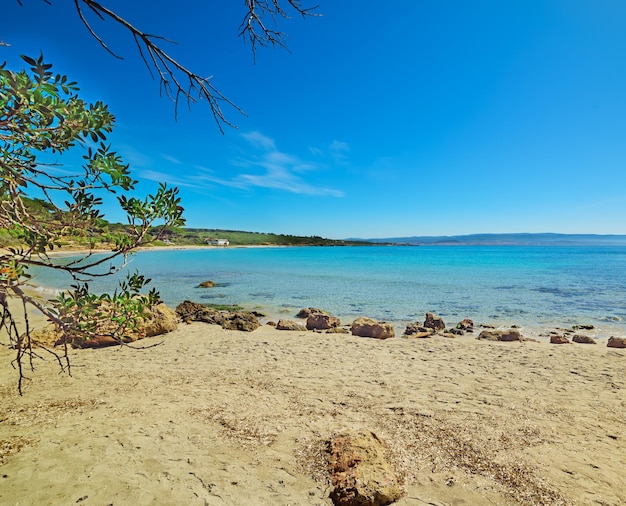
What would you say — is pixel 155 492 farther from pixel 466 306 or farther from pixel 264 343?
pixel 466 306

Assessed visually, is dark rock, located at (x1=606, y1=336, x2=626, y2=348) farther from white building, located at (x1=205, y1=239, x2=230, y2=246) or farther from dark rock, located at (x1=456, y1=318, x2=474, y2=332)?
white building, located at (x1=205, y1=239, x2=230, y2=246)

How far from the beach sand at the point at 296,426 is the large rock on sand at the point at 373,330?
2835mm

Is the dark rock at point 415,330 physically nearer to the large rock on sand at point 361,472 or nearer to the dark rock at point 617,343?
the dark rock at point 617,343

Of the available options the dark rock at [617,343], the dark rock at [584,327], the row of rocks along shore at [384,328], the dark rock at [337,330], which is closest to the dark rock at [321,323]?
the row of rocks along shore at [384,328]

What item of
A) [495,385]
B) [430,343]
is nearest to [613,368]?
[495,385]

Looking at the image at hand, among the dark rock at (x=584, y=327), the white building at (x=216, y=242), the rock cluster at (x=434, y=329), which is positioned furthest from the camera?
the white building at (x=216, y=242)

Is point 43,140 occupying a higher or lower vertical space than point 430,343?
higher

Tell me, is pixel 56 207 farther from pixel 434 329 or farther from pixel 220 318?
pixel 434 329

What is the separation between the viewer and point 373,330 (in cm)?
1341

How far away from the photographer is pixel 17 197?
8.91 feet

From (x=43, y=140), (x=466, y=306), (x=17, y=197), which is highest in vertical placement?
(x=43, y=140)

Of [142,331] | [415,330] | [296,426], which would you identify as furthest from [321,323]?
[296,426]

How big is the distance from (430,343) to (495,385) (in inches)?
163

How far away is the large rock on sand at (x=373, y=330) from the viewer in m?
13.2
